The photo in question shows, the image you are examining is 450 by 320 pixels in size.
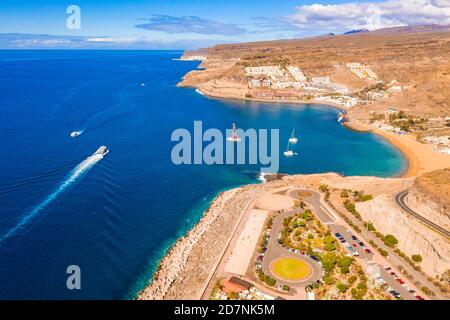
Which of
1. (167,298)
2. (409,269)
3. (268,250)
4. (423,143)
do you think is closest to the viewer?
(167,298)

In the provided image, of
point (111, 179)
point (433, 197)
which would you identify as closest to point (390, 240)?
point (433, 197)

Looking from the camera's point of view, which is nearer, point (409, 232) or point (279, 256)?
point (279, 256)

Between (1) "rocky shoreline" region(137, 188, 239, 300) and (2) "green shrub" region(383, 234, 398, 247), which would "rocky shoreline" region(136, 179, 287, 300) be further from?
(2) "green shrub" region(383, 234, 398, 247)

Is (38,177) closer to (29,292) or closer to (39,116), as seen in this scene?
(29,292)

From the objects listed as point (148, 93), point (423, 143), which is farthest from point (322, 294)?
point (148, 93)

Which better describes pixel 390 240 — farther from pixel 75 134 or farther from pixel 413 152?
pixel 75 134

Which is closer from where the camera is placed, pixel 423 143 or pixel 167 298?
pixel 167 298
